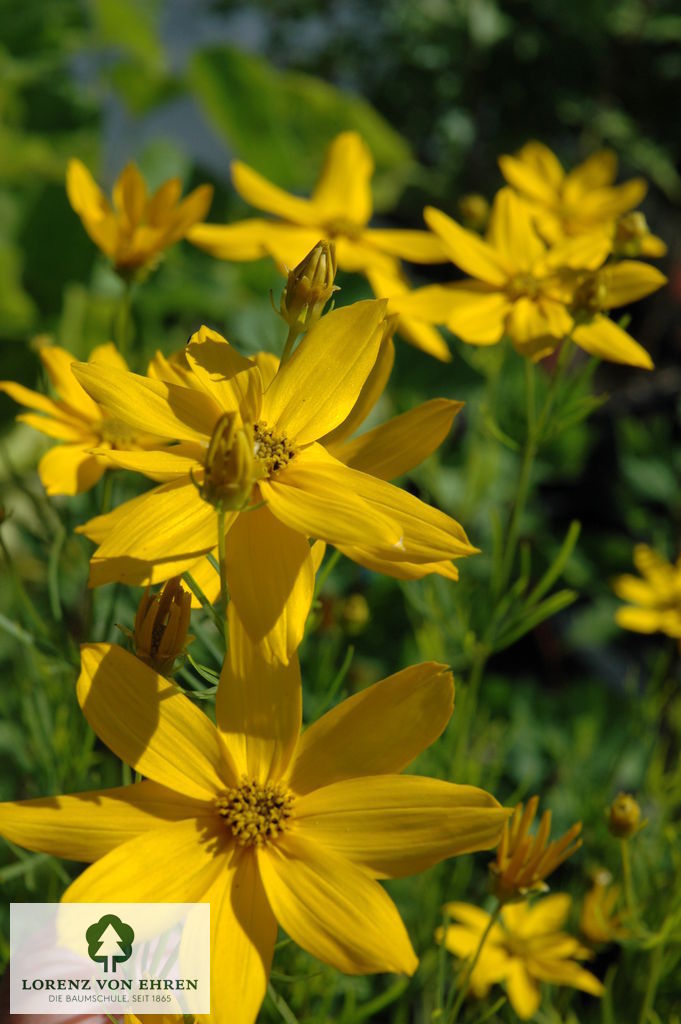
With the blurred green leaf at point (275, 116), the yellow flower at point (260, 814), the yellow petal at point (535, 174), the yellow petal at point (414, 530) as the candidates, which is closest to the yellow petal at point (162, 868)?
the yellow flower at point (260, 814)

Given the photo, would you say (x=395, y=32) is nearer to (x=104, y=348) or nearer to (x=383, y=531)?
(x=104, y=348)

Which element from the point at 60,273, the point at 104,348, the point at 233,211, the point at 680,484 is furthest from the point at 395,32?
the point at 104,348

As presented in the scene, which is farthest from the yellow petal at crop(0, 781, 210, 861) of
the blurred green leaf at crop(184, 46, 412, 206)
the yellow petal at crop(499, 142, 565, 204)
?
the blurred green leaf at crop(184, 46, 412, 206)

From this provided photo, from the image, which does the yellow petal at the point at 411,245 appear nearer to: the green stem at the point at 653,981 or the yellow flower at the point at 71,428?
the yellow flower at the point at 71,428

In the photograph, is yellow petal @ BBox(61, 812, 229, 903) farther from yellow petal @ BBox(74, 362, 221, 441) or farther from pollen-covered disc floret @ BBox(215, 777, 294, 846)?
yellow petal @ BBox(74, 362, 221, 441)

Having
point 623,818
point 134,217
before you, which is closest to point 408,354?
point 134,217

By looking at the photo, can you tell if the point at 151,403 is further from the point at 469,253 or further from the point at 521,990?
the point at 521,990
